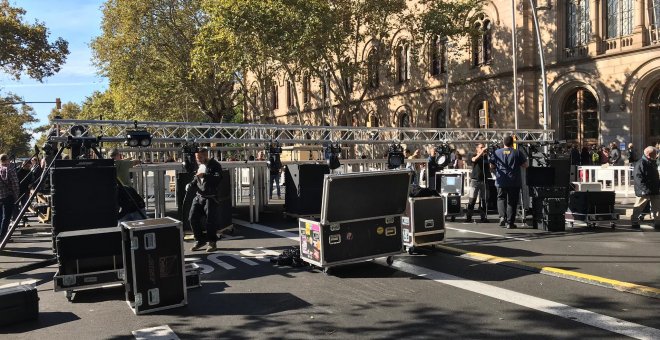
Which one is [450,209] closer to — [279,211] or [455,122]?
[279,211]

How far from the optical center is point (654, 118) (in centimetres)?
2331

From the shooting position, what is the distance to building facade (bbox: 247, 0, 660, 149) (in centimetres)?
2322

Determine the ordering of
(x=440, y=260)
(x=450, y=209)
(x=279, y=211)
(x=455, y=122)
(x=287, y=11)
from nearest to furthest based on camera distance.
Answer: (x=440, y=260), (x=450, y=209), (x=279, y=211), (x=287, y=11), (x=455, y=122)

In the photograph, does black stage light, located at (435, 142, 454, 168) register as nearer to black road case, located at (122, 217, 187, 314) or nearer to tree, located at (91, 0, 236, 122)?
black road case, located at (122, 217, 187, 314)

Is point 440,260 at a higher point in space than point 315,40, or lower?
lower

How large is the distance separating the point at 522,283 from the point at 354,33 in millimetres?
23755

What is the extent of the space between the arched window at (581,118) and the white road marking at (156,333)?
24472mm

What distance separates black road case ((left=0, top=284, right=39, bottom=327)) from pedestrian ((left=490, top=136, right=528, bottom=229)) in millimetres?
8850

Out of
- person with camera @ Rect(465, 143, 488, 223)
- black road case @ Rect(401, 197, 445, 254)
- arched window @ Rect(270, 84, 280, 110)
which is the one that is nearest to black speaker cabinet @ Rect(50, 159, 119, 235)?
black road case @ Rect(401, 197, 445, 254)

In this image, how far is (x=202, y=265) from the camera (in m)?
8.46

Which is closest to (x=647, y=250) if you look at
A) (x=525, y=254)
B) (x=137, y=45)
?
(x=525, y=254)

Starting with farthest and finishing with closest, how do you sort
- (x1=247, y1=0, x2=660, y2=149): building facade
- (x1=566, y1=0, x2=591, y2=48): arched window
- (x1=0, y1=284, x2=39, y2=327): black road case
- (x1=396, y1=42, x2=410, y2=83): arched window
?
(x1=396, y1=42, x2=410, y2=83): arched window < (x1=566, y1=0, x2=591, y2=48): arched window < (x1=247, y1=0, x2=660, y2=149): building facade < (x1=0, y1=284, x2=39, y2=327): black road case

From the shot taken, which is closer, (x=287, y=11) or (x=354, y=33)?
(x=287, y=11)

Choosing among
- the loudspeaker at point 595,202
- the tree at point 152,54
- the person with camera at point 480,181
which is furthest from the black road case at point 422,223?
the tree at point 152,54
